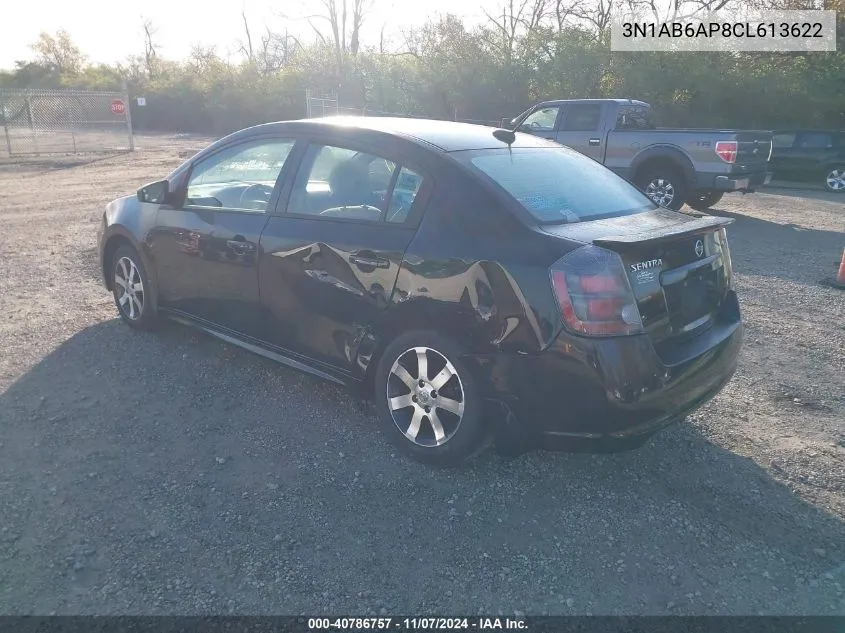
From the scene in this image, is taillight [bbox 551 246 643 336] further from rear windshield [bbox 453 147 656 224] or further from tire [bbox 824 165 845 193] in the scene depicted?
tire [bbox 824 165 845 193]

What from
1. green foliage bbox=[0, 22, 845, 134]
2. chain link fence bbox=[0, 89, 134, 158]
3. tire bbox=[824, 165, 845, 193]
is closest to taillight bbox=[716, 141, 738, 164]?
tire bbox=[824, 165, 845, 193]

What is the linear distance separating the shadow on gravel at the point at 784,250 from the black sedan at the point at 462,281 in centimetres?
470

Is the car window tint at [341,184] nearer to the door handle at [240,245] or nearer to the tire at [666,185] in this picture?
the door handle at [240,245]

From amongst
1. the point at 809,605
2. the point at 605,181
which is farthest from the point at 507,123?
the point at 809,605

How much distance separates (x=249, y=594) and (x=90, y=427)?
188cm

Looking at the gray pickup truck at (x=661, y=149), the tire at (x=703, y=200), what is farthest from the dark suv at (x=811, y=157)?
the gray pickup truck at (x=661, y=149)

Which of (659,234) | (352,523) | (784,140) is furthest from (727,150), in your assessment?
(352,523)

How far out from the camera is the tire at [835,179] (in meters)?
16.2

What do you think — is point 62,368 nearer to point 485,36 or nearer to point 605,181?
point 605,181

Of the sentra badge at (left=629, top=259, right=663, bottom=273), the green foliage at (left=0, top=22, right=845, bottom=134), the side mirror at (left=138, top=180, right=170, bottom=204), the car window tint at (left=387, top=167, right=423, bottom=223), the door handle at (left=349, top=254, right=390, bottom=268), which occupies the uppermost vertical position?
the green foliage at (left=0, top=22, right=845, bottom=134)

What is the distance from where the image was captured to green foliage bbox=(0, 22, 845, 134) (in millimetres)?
Answer: 21219

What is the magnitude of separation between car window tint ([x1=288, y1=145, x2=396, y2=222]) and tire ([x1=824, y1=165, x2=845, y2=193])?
15944 millimetres

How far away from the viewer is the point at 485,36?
27438 millimetres

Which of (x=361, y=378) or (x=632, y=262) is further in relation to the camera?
(x=361, y=378)
